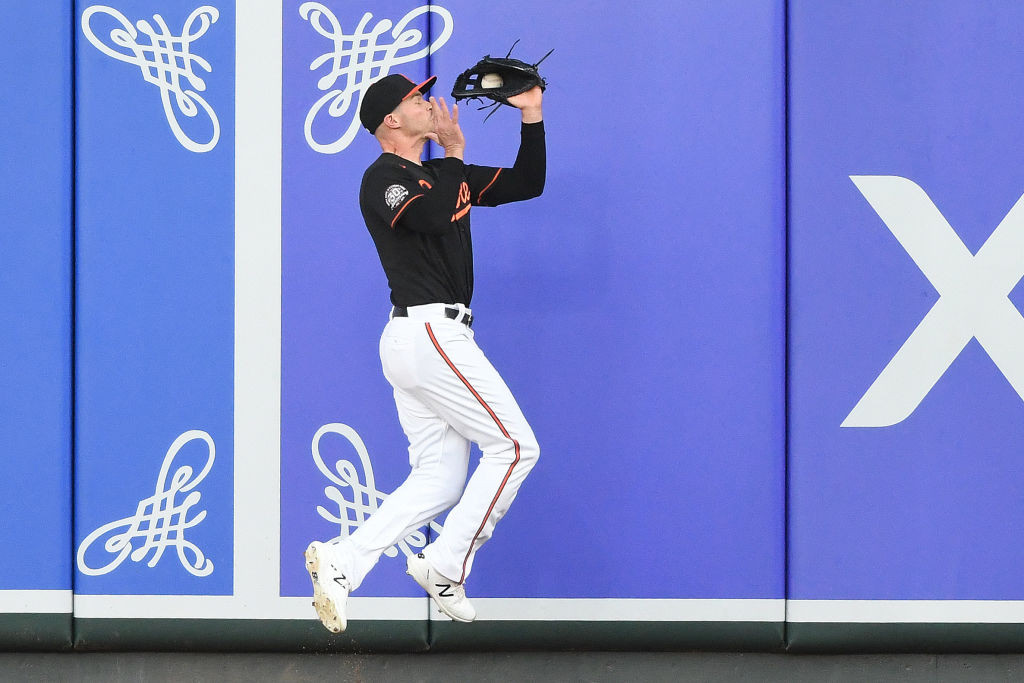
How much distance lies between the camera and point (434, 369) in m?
2.33

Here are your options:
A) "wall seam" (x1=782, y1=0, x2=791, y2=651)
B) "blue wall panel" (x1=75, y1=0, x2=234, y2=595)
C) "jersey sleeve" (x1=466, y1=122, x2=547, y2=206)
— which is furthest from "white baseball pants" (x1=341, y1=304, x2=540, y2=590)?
"wall seam" (x1=782, y1=0, x2=791, y2=651)

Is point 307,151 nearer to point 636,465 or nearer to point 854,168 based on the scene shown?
point 636,465

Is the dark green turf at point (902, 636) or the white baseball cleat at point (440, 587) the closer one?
the white baseball cleat at point (440, 587)

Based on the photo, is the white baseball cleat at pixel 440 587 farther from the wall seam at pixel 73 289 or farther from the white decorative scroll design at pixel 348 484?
the wall seam at pixel 73 289

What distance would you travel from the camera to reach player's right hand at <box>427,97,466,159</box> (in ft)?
8.03

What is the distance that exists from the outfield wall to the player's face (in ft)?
1.48

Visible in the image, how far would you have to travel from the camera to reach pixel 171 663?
2.93 m

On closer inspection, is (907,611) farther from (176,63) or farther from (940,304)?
(176,63)

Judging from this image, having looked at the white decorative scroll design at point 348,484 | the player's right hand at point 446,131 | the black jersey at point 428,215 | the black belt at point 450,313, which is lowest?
the white decorative scroll design at point 348,484

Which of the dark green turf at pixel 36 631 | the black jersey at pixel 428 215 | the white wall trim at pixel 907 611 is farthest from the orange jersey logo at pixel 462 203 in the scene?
the dark green turf at pixel 36 631

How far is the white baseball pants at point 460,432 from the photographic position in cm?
230

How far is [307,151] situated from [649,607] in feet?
5.71

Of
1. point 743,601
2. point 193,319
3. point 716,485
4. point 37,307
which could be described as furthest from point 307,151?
point 743,601

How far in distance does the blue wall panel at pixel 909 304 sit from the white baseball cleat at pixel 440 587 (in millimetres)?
1108
